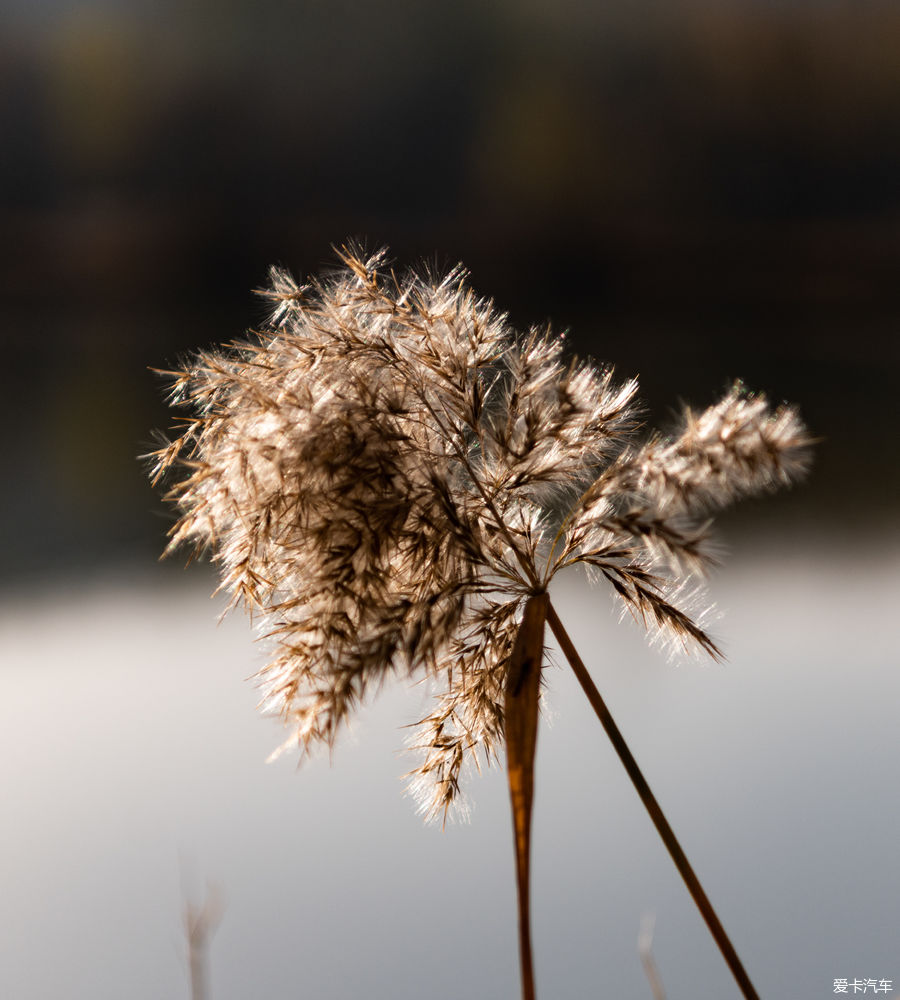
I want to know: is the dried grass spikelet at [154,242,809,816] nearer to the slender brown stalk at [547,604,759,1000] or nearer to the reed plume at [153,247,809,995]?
the reed plume at [153,247,809,995]

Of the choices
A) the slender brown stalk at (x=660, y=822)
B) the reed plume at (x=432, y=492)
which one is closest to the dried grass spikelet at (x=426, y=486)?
the reed plume at (x=432, y=492)

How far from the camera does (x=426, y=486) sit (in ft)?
3.47

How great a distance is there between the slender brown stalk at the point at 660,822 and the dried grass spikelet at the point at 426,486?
11 centimetres

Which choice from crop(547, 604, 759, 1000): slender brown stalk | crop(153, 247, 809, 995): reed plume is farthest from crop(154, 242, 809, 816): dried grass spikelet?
crop(547, 604, 759, 1000): slender brown stalk

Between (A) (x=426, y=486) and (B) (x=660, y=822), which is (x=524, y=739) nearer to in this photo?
(B) (x=660, y=822)

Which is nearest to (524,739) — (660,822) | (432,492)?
(660,822)

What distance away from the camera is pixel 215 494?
1.06 meters

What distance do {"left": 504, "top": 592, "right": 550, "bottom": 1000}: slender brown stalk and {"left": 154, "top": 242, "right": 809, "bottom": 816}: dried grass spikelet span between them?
71 mm

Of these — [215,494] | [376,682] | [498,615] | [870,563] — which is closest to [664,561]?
[498,615]

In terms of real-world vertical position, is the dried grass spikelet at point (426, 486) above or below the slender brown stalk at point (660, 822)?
above

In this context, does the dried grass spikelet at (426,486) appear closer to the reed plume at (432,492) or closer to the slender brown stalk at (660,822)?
the reed plume at (432,492)

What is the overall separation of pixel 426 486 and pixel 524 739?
282mm

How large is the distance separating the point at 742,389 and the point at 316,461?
0.52m

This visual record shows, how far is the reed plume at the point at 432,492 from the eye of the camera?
101cm
